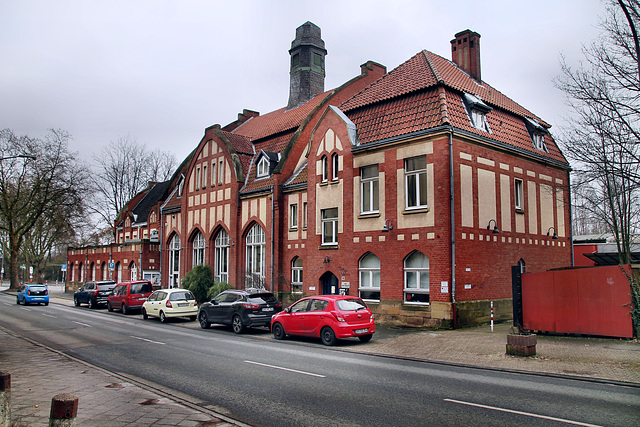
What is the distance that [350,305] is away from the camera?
15.6 metres

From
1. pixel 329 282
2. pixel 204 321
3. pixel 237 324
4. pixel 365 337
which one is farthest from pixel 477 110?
pixel 204 321

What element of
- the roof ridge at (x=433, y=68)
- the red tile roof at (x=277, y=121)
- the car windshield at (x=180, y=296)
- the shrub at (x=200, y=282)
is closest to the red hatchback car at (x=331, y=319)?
the car windshield at (x=180, y=296)

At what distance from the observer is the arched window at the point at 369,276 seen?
21.2 metres

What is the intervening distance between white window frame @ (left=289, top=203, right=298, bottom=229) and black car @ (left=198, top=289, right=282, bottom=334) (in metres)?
8.02

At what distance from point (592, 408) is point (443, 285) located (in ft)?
36.0

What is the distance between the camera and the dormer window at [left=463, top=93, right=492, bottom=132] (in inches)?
826

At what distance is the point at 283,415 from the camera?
7363mm

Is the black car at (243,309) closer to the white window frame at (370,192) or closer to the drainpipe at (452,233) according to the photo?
the white window frame at (370,192)

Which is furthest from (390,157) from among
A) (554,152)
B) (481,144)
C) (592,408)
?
(592,408)

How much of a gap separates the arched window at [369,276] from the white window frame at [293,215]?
6.83 meters

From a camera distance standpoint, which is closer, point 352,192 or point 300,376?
point 300,376

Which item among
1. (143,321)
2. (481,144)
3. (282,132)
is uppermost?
(282,132)

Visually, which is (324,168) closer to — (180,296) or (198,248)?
(180,296)

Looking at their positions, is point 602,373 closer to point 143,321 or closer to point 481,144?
point 481,144
